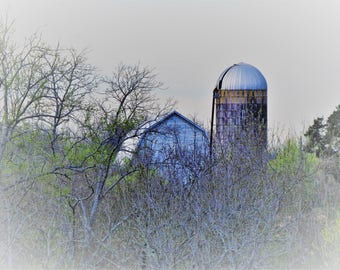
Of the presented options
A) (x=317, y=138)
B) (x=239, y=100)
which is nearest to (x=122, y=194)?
(x=239, y=100)

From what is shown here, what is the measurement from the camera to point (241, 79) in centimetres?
1792

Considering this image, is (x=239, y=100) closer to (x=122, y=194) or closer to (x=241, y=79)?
(x=241, y=79)

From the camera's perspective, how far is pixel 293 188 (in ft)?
42.9

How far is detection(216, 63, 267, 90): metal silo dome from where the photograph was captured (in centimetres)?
1783

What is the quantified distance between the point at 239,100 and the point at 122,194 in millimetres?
4815

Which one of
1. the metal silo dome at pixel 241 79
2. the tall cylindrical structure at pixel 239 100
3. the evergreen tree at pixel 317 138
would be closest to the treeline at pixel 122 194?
the tall cylindrical structure at pixel 239 100

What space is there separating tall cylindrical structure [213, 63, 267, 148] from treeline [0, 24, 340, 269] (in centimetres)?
197

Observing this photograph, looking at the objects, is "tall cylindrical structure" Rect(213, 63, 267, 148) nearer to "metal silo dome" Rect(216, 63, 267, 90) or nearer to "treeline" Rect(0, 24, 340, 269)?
"metal silo dome" Rect(216, 63, 267, 90)

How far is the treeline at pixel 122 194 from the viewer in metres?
10.5

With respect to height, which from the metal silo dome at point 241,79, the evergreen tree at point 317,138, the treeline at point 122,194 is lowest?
the treeline at point 122,194

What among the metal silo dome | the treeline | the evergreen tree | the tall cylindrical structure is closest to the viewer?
the treeline

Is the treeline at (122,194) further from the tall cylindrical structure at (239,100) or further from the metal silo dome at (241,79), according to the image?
the metal silo dome at (241,79)

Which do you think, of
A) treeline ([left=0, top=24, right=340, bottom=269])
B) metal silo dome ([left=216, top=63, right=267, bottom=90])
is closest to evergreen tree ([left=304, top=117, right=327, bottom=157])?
metal silo dome ([left=216, top=63, right=267, bottom=90])

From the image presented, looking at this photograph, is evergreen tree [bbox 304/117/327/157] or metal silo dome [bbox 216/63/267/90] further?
evergreen tree [bbox 304/117/327/157]
